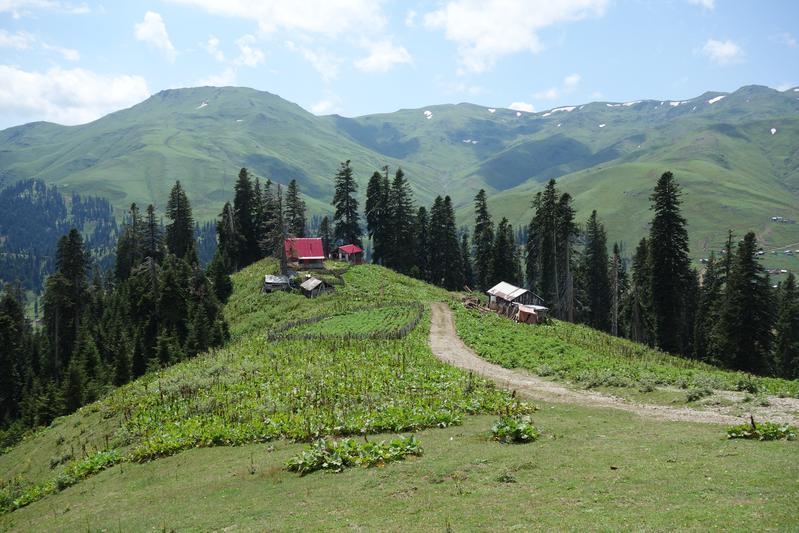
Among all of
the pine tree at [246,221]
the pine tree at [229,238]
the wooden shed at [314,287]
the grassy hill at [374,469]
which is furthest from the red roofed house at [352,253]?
the grassy hill at [374,469]

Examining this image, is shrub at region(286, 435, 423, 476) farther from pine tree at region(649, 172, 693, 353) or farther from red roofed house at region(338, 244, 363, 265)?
red roofed house at region(338, 244, 363, 265)

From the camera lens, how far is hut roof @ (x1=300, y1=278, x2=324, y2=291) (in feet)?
219

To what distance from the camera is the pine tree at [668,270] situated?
53.9m

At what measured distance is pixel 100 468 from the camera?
76.2 feet

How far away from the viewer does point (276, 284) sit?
2729 inches

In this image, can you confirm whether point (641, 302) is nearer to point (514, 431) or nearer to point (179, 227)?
point (514, 431)

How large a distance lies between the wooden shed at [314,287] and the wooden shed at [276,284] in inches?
91.8

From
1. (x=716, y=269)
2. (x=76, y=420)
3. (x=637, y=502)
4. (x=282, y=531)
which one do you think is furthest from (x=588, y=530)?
(x=716, y=269)

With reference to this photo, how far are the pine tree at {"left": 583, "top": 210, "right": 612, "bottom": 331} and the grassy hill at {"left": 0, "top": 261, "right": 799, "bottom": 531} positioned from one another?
155 ft

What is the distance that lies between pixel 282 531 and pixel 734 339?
4880 cm

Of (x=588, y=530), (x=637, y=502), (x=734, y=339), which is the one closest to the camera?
(x=588, y=530)

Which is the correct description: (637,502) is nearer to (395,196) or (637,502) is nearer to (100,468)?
(100,468)

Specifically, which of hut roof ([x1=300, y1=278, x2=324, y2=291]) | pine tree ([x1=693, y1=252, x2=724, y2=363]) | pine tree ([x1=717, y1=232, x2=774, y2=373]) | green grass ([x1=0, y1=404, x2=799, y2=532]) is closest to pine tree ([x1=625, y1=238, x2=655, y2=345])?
pine tree ([x1=693, y1=252, x2=724, y2=363])

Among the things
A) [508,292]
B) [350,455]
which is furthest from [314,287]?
[350,455]
